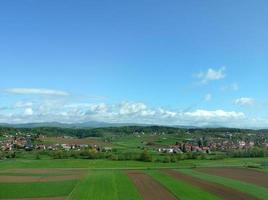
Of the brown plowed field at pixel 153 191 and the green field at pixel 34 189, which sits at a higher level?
the brown plowed field at pixel 153 191

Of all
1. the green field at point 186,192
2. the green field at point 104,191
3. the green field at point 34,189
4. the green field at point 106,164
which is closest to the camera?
the green field at point 186,192

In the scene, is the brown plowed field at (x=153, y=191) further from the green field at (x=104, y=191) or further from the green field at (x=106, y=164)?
the green field at (x=106, y=164)

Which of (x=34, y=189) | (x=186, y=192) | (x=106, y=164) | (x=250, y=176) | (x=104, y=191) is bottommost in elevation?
(x=106, y=164)

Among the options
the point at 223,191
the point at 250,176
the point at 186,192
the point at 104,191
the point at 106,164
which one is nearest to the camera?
the point at 186,192

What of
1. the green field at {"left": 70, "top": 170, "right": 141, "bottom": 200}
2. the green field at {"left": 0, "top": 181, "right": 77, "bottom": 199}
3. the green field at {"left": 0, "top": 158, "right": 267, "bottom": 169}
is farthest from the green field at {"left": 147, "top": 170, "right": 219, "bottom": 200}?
→ the green field at {"left": 0, "top": 158, "right": 267, "bottom": 169}

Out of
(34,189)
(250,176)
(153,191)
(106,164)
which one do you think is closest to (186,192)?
(153,191)

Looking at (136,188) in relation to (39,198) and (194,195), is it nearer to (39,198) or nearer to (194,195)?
(194,195)

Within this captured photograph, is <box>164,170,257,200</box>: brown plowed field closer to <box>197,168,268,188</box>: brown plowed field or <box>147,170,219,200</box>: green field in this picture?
<box>147,170,219,200</box>: green field

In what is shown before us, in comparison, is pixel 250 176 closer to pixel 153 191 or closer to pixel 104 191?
pixel 153 191

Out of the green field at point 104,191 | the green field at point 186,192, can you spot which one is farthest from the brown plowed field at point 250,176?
the green field at point 104,191

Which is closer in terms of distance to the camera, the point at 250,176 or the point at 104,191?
the point at 104,191

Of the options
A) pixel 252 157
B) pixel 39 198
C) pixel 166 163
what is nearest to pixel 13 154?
pixel 166 163
